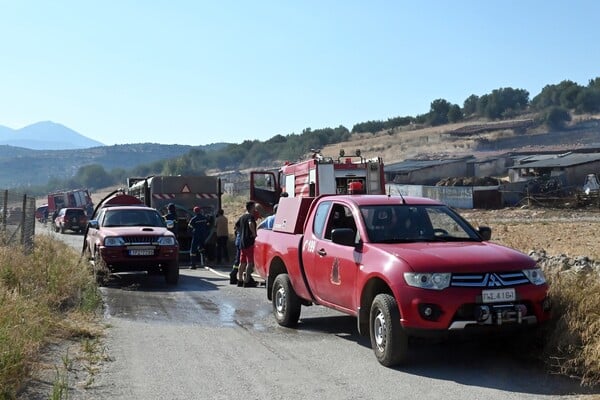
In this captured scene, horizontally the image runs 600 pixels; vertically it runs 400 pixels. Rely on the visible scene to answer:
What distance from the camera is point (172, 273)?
15781mm

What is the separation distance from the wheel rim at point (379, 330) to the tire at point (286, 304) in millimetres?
2331

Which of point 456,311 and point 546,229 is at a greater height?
point 456,311

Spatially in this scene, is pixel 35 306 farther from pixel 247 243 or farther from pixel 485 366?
pixel 247 243

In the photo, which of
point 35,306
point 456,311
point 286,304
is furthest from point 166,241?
point 456,311

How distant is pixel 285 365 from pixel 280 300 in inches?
105

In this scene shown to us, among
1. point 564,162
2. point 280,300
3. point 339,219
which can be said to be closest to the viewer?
point 339,219

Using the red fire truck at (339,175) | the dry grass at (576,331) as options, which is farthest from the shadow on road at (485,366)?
the red fire truck at (339,175)

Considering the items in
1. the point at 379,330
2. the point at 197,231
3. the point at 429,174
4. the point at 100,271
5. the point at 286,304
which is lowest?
the point at 100,271

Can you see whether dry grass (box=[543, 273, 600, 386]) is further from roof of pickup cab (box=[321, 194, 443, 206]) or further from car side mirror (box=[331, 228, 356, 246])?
car side mirror (box=[331, 228, 356, 246])

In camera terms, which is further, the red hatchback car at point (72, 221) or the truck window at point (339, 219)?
the red hatchback car at point (72, 221)

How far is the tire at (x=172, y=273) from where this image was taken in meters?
15.8

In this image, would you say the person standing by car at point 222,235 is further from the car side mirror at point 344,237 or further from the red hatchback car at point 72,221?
the red hatchback car at point 72,221

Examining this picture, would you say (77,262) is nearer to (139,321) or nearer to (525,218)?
(139,321)

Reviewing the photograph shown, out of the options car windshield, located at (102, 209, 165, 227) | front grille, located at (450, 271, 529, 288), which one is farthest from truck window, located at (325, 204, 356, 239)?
car windshield, located at (102, 209, 165, 227)
